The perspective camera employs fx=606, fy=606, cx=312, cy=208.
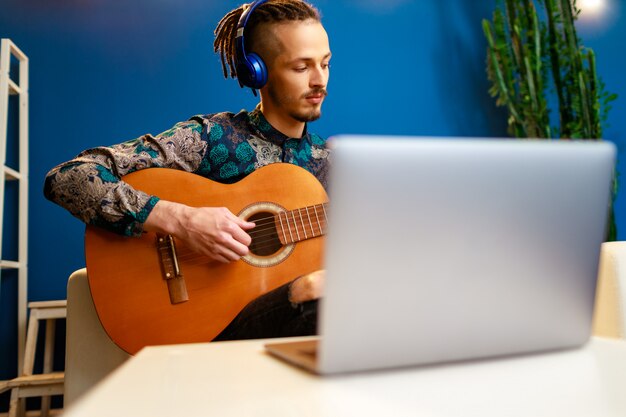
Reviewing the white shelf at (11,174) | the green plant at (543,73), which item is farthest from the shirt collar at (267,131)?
the green plant at (543,73)

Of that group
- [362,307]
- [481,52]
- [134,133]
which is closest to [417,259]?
[362,307]

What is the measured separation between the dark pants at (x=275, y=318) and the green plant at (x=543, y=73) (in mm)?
1885

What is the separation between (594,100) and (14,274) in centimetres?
260

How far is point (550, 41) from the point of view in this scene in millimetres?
2824

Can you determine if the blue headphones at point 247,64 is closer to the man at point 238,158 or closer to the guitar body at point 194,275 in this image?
the man at point 238,158

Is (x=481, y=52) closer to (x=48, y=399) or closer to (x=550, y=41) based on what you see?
(x=550, y=41)

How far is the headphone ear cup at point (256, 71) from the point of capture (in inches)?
68.5

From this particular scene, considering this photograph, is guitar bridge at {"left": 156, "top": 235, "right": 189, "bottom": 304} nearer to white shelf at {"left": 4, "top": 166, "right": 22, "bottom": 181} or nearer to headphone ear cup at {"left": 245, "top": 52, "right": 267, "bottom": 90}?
headphone ear cup at {"left": 245, "top": 52, "right": 267, "bottom": 90}

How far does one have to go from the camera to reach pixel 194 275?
4.59 feet

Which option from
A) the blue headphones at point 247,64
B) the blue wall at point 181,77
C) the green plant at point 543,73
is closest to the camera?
the blue headphones at point 247,64

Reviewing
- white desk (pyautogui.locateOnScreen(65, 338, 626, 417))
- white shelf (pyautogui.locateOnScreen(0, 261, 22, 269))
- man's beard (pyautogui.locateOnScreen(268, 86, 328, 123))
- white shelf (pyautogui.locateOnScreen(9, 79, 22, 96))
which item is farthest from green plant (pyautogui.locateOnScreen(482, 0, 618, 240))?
white desk (pyautogui.locateOnScreen(65, 338, 626, 417))

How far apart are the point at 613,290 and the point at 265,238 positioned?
74 cm

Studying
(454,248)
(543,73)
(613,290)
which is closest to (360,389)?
(454,248)

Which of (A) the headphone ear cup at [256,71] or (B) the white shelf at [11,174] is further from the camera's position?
(B) the white shelf at [11,174]
